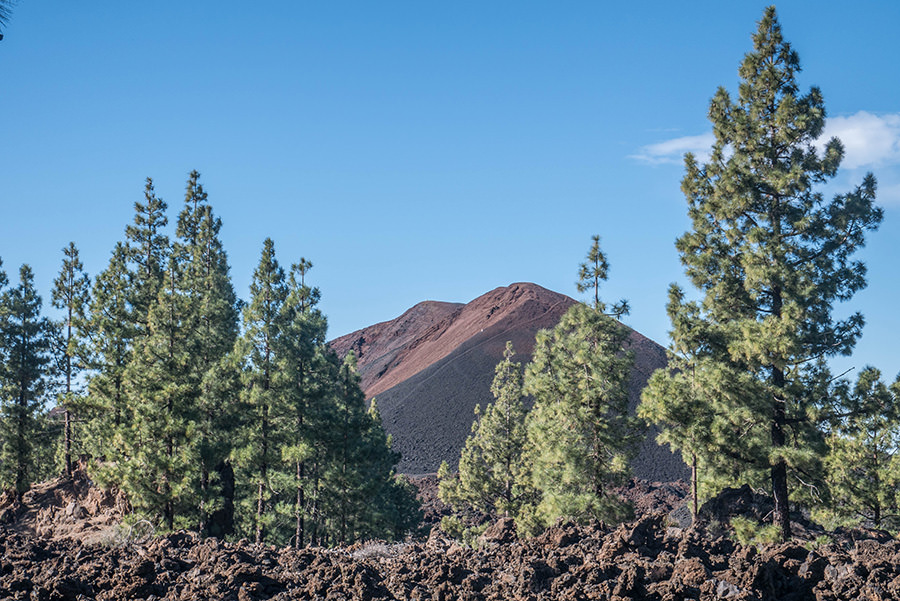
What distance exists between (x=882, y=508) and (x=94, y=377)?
1121 inches

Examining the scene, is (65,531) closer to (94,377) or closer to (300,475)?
(94,377)

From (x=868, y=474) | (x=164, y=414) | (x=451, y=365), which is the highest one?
(x=451, y=365)

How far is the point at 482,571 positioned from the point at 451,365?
233 feet

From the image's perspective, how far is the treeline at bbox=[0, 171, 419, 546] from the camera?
78.7 feet

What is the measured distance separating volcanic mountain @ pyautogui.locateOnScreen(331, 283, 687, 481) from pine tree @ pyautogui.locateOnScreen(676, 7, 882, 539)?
5.13m

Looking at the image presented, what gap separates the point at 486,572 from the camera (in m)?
11.2

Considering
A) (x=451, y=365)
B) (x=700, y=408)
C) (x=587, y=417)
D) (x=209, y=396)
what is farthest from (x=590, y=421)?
(x=451, y=365)

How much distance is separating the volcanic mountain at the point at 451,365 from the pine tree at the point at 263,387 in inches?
463

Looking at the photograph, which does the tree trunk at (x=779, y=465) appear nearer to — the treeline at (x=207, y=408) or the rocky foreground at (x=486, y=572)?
the rocky foreground at (x=486, y=572)

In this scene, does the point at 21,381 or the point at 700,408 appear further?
the point at 21,381

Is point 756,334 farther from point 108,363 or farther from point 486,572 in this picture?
point 108,363

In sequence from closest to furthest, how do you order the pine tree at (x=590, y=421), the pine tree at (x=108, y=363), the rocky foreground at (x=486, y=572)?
the rocky foreground at (x=486, y=572) → the pine tree at (x=590, y=421) → the pine tree at (x=108, y=363)

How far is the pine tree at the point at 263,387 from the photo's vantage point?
2442 cm

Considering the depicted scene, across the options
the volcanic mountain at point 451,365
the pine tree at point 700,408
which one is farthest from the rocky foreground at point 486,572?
the volcanic mountain at point 451,365
